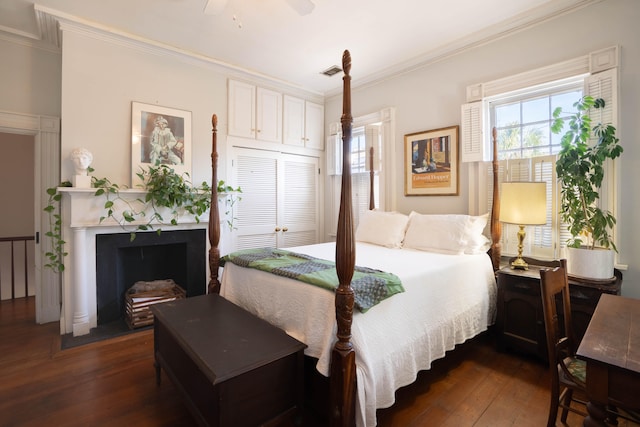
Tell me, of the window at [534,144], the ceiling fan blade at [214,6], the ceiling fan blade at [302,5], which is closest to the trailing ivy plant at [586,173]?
the window at [534,144]

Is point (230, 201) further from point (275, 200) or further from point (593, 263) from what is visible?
point (593, 263)

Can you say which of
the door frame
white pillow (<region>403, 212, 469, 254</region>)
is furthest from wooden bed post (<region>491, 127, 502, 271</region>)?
the door frame

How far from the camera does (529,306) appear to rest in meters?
2.37

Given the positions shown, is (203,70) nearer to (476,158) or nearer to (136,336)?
(136,336)

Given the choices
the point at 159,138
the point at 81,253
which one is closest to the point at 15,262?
the point at 81,253

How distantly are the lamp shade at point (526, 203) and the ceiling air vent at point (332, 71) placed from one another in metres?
2.40

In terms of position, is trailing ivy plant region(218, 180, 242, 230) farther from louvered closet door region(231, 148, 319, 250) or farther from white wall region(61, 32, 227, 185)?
white wall region(61, 32, 227, 185)

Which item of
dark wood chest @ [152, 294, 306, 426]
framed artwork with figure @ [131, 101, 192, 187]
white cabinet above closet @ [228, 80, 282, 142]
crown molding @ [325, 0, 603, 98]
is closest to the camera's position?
dark wood chest @ [152, 294, 306, 426]

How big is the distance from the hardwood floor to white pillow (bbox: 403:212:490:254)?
32.6 inches

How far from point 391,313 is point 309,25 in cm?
265

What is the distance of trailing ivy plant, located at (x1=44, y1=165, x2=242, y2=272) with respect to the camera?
114 inches

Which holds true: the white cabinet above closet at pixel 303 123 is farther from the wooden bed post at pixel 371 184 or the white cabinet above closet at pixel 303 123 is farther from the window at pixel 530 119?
the window at pixel 530 119

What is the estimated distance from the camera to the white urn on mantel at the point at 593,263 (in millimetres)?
2086

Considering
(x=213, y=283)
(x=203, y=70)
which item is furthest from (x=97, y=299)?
(x=203, y=70)
